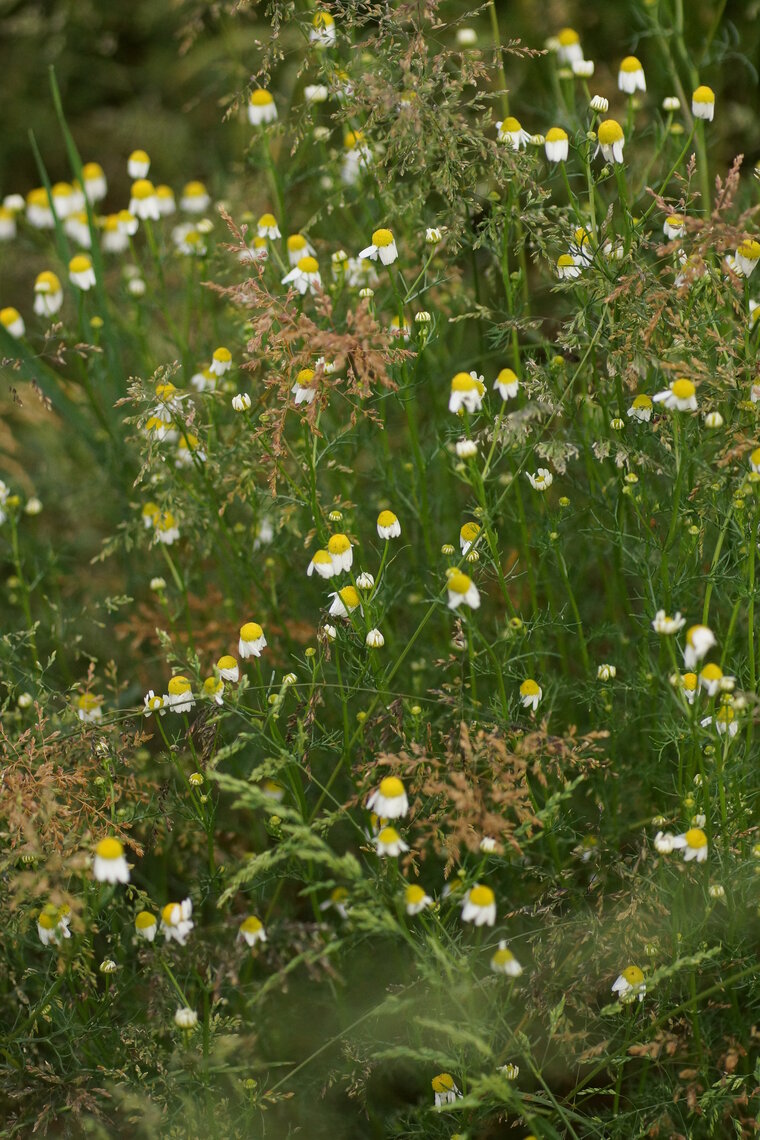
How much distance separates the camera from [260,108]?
2623mm

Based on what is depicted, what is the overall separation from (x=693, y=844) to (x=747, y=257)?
3.36ft

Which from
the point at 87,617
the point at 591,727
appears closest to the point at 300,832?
the point at 591,727

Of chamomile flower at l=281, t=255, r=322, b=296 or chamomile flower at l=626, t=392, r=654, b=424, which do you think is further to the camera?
chamomile flower at l=281, t=255, r=322, b=296

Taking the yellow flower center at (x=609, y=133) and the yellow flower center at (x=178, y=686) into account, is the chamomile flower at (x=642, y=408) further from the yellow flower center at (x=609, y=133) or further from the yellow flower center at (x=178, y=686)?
the yellow flower center at (x=178, y=686)

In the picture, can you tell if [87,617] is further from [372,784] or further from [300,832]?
[300,832]

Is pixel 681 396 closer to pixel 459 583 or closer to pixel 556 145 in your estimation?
pixel 459 583

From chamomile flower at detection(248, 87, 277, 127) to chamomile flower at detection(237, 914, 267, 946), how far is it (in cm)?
180

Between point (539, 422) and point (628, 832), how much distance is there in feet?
2.86

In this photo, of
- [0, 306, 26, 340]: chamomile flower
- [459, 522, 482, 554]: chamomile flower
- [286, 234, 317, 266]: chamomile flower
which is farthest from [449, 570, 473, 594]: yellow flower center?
[0, 306, 26, 340]: chamomile flower

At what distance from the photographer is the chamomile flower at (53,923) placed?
5.67 feet

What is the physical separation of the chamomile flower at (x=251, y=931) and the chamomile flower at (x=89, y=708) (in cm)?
47

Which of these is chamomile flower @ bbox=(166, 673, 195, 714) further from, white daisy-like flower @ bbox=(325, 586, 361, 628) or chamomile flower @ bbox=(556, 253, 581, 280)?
chamomile flower @ bbox=(556, 253, 581, 280)

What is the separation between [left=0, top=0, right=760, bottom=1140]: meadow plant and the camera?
1.78m

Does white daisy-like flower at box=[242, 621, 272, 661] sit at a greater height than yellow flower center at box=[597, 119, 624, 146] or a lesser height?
lesser
